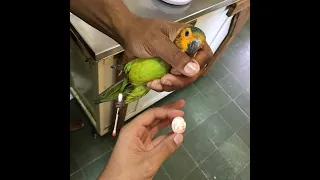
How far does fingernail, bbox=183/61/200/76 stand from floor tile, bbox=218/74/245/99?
5.53 ft

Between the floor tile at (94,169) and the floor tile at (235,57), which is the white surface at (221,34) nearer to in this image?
the floor tile at (235,57)

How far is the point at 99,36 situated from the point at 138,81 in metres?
0.30

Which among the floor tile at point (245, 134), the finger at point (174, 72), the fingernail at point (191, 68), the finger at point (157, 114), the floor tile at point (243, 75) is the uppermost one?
the fingernail at point (191, 68)

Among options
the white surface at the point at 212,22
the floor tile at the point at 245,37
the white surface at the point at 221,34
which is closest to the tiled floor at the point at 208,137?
the floor tile at the point at 245,37

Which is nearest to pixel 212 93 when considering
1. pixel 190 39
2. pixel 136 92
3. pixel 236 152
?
pixel 236 152

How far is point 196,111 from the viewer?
7.26 feet

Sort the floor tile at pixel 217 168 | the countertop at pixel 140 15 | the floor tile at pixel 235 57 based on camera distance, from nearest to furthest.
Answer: the countertop at pixel 140 15
the floor tile at pixel 217 168
the floor tile at pixel 235 57

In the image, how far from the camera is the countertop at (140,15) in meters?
1.00

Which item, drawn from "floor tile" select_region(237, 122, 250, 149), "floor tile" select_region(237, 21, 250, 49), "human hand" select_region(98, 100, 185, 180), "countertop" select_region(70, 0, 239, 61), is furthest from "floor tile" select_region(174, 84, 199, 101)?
"human hand" select_region(98, 100, 185, 180)

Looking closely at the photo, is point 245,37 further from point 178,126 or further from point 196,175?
point 178,126

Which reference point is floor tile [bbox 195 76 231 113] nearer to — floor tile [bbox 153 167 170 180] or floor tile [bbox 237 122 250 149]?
floor tile [bbox 237 122 250 149]

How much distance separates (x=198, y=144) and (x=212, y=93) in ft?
1.75

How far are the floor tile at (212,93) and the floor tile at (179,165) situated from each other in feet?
1.67

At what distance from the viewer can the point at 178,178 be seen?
1881 millimetres
